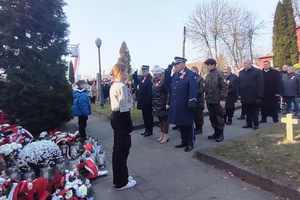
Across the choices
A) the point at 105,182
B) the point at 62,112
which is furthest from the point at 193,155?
the point at 62,112

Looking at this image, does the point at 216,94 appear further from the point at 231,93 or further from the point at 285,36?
the point at 285,36

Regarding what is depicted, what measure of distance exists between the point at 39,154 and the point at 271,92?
24.0 ft

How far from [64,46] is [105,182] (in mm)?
4267

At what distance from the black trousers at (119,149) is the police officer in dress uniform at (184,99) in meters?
1.77

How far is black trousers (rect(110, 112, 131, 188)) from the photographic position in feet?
9.98

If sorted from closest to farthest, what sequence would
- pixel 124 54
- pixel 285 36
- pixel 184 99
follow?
pixel 184 99 → pixel 285 36 → pixel 124 54

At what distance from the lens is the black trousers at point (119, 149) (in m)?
3.04

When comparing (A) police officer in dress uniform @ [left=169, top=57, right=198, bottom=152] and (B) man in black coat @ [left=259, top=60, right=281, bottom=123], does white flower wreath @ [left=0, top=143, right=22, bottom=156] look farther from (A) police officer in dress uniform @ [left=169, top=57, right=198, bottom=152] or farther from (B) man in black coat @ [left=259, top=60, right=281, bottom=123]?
(B) man in black coat @ [left=259, top=60, right=281, bottom=123]

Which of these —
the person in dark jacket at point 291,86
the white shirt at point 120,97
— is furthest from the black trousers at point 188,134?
the person in dark jacket at point 291,86

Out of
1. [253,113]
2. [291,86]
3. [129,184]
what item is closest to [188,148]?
[129,184]

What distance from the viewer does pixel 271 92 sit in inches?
278

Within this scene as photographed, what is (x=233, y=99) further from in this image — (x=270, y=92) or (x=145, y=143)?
(x=145, y=143)

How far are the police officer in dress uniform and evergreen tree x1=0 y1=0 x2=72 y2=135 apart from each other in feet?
10.4

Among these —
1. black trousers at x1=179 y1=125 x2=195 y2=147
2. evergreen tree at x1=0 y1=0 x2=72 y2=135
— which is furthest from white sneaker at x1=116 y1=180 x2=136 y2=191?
evergreen tree at x1=0 y1=0 x2=72 y2=135
